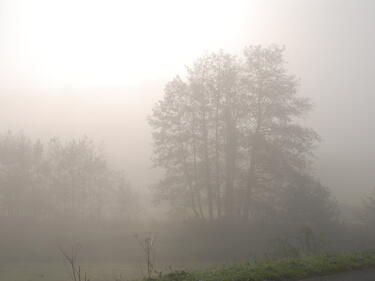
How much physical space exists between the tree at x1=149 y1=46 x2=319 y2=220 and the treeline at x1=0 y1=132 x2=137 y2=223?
19.7 m

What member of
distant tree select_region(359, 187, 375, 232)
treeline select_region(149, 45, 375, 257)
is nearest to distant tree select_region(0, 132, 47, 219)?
treeline select_region(149, 45, 375, 257)

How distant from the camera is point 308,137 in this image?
32.3 metres

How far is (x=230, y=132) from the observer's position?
34.6m

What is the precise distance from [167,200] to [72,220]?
17574 millimetres

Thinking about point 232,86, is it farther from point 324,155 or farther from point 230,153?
point 324,155

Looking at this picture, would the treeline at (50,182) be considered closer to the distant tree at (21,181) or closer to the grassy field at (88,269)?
the distant tree at (21,181)

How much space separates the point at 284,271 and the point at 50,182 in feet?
158

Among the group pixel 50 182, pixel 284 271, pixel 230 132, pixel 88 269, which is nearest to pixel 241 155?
pixel 230 132

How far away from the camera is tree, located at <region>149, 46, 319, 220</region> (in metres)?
33.0

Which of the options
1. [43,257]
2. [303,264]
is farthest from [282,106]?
[43,257]

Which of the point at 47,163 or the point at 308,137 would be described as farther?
the point at 47,163

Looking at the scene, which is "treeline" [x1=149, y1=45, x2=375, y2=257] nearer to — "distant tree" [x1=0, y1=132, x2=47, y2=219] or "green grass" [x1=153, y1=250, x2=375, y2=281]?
"green grass" [x1=153, y1=250, x2=375, y2=281]

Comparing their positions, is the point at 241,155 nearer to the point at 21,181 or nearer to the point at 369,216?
the point at 369,216

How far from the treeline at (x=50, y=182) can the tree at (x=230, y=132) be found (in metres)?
19.7
